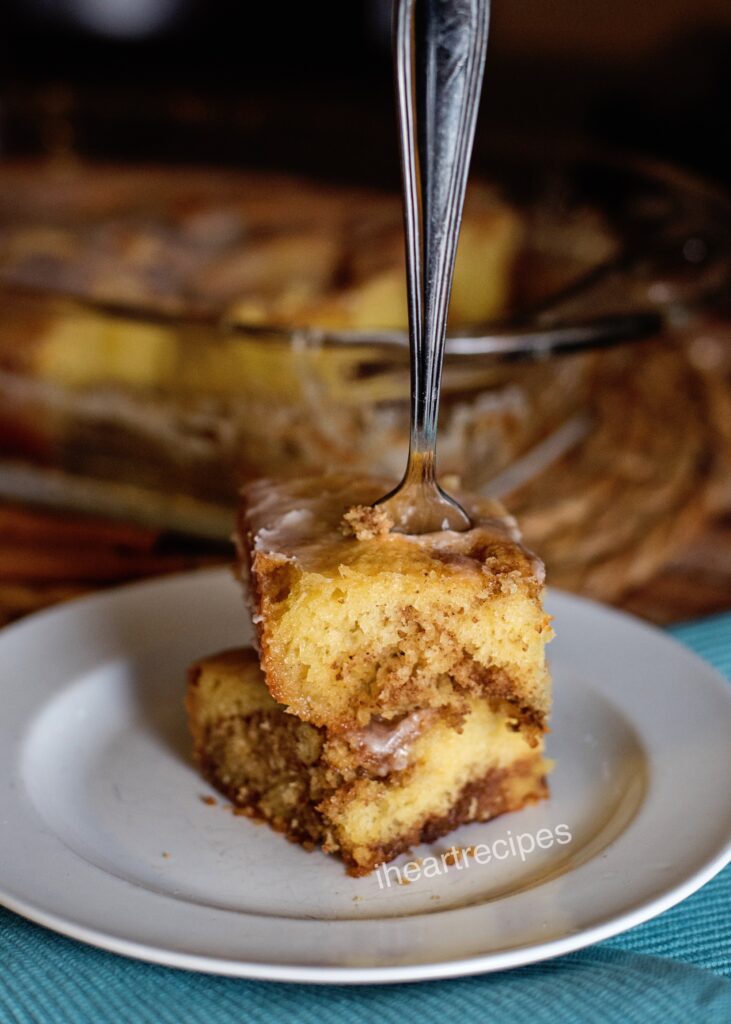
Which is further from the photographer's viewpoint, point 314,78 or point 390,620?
point 314,78

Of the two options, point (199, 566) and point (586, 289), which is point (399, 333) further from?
point (199, 566)

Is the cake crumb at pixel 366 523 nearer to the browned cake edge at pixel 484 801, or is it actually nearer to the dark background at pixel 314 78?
the browned cake edge at pixel 484 801

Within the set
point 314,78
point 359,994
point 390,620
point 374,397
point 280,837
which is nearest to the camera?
point 359,994

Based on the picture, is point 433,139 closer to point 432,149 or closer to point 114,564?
point 432,149

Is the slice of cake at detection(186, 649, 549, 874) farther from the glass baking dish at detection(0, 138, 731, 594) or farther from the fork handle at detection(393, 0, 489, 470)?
the glass baking dish at detection(0, 138, 731, 594)

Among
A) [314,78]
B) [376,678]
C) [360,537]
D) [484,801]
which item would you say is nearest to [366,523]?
[360,537]

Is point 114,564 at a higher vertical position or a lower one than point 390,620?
lower

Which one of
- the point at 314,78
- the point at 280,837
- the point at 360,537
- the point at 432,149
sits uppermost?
the point at 314,78

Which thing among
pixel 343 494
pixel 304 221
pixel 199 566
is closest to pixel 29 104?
pixel 304 221
